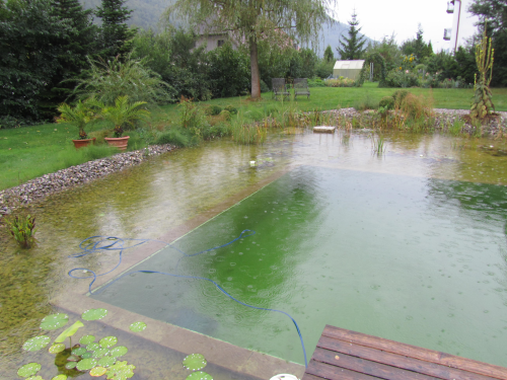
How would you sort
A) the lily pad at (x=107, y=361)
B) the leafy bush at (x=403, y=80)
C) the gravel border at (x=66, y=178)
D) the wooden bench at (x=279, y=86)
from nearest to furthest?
the lily pad at (x=107, y=361)
the gravel border at (x=66, y=178)
the wooden bench at (x=279, y=86)
the leafy bush at (x=403, y=80)

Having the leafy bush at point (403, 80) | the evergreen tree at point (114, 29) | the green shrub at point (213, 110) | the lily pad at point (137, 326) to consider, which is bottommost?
the lily pad at point (137, 326)

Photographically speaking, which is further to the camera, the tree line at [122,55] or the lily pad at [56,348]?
the tree line at [122,55]


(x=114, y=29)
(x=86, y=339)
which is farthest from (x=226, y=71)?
(x=86, y=339)

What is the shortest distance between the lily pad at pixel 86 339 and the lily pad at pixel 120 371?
12.3 inches

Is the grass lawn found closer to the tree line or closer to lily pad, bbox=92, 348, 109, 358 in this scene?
the tree line

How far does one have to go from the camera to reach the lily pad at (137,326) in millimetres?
2324

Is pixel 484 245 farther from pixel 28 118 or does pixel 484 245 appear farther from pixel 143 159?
pixel 28 118

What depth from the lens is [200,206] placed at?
4523 millimetres

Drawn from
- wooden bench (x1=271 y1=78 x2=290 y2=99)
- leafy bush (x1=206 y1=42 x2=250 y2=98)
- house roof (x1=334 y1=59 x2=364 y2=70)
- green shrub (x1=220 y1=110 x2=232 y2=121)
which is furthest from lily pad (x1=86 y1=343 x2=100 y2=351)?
house roof (x1=334 y1=59 x2=364 y2=70)

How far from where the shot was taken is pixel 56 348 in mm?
2164

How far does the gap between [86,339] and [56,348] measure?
169 mm

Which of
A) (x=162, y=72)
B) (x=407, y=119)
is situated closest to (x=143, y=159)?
(x=407, y=119)

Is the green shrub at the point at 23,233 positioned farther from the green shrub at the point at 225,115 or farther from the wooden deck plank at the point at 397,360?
the green shrub at the point at 225,115

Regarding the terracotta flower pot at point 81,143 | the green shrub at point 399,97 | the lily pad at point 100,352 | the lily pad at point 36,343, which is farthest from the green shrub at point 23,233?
the green shrub at point 399,97
